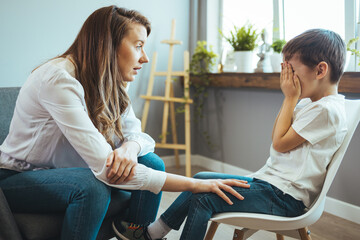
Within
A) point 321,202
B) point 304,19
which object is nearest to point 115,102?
point 321,202

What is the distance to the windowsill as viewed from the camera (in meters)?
1.95

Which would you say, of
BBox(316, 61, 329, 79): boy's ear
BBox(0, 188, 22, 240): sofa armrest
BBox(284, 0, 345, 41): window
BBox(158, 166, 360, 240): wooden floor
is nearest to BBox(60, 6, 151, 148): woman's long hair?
BBox(0, 188, 22, 240): sofa armrest

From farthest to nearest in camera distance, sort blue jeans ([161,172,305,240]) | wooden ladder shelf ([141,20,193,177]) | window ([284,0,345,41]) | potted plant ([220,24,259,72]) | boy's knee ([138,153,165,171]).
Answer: wooden ladder shelf ([141,20,193,177]), potted plant ([220,24,259,72]), window ([284,0,345,41]), boy's knee ([138,153,165,171]), blue jeans ([161,172,305,240])

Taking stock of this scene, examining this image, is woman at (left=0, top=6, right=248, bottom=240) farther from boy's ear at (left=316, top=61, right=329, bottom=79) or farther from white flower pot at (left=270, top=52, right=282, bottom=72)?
white flower pot at (left=270, top=52, right=282, bottom=72)

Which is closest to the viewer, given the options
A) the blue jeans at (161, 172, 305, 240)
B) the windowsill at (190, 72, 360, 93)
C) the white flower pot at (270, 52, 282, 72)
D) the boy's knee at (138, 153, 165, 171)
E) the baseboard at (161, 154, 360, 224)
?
the blue jeans at (161, 172, 305, 240)

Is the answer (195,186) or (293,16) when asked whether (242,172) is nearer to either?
(293,16)

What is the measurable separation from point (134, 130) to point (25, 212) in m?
0.54

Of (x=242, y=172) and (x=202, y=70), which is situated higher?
(x=202, y=70)

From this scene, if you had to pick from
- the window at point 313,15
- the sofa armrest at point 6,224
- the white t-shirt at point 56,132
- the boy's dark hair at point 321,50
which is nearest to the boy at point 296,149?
the boy's dark hair at point 321,50

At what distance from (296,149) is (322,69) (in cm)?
29

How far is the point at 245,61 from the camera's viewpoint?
9.30ft

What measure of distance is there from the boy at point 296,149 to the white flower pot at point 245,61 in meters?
1.46

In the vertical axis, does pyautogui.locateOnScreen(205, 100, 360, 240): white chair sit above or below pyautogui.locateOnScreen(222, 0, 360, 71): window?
below

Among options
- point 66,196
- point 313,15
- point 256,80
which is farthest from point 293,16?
point 66,196
